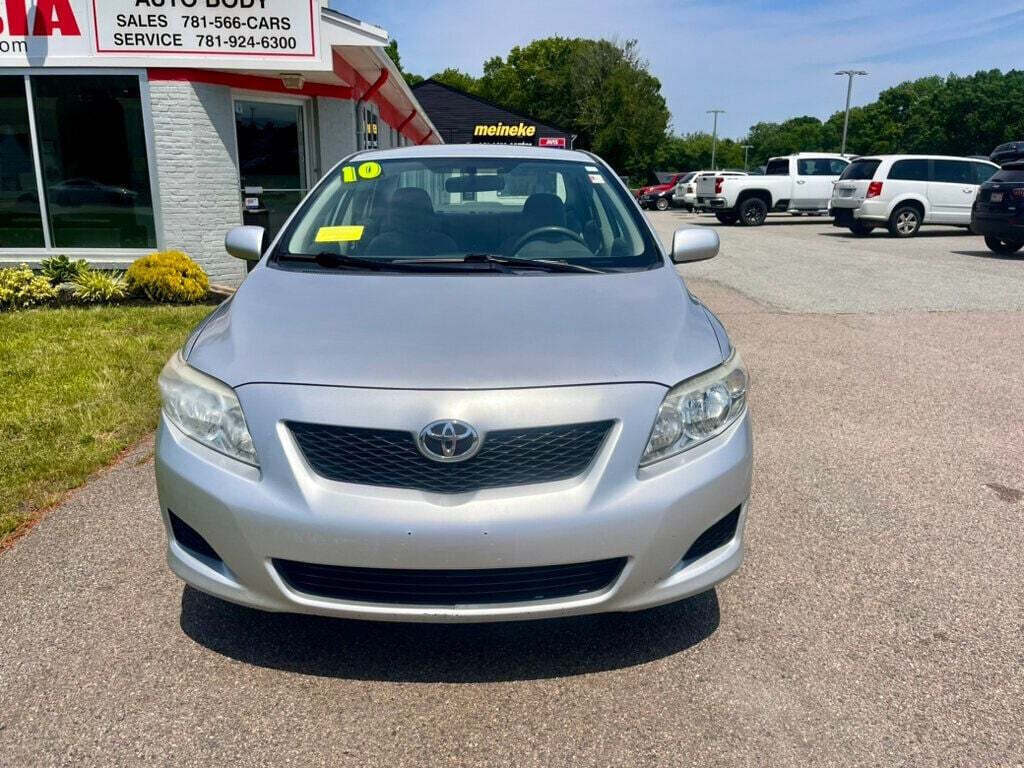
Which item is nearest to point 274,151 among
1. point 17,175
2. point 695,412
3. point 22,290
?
point 17,175

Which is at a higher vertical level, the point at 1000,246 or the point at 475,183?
the point at 475,183

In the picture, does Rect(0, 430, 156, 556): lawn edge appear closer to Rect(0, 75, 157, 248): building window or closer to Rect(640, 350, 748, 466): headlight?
Rect(640, 350, 748, 466): headlight

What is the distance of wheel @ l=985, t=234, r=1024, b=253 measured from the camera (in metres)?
15.2

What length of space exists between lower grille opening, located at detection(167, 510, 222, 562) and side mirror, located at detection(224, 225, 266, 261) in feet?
4.95

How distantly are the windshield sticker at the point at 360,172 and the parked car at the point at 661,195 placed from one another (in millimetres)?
35243

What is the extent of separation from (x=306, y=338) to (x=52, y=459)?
8.49 feet

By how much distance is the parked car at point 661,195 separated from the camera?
38156 mm

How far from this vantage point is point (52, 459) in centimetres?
436

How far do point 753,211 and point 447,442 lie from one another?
24.5 metres

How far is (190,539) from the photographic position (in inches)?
98.0

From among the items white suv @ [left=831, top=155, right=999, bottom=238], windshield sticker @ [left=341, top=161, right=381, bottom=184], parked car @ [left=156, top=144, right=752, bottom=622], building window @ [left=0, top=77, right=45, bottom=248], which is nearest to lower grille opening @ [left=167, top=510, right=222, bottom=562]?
parked car @ [left=156, top=144, right=752, bottom=622]

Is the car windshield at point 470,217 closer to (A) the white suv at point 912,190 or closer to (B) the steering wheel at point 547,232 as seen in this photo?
(B) the steering wheel at point 547,232

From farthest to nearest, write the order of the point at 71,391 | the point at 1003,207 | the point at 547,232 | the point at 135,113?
1. the point at 1003,207
2. the point at 135,113
3. the point at 71,391
4. the point at 547,232

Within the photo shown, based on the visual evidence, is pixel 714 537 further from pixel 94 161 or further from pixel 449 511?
pixel 94 161
